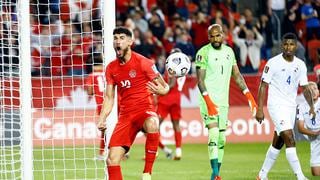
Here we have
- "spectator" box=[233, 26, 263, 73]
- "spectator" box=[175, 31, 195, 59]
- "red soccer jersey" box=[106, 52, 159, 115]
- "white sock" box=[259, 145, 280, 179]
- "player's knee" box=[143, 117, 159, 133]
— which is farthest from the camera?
"spectator" box=[233, 26, 263, 73]

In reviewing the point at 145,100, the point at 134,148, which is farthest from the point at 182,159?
the point at 145,100

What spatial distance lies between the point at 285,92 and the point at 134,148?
8.61 metres

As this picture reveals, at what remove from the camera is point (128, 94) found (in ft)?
39.4

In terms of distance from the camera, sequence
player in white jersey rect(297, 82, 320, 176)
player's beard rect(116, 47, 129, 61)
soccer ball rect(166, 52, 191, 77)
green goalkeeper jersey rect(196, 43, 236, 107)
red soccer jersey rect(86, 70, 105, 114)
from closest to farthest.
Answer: player's beard rect(116, 47, 129, 61)
soccer ball rect(166, 52, 191, 77)
green goalkeeper jersey rect(196, 43, 236, 107)
player in white jersey rect(297, 82, 320, 176)
red soccer jersey rect(86, 70, 105, 114)

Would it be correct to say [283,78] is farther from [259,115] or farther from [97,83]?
[97,83]

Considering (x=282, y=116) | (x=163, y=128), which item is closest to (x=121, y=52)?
(x=282, y=116)

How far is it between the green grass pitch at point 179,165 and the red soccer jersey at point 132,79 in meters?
3.23

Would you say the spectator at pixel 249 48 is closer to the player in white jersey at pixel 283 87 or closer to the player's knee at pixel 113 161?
the player in white jersey at pixel 283 87

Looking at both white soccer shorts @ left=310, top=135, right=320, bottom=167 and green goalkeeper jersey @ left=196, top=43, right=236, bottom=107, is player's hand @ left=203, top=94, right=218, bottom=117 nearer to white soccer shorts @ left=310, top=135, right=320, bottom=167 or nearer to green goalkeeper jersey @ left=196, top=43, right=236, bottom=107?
green goalkeeper jersey @ left=196, top=43, right=236, bottom=107

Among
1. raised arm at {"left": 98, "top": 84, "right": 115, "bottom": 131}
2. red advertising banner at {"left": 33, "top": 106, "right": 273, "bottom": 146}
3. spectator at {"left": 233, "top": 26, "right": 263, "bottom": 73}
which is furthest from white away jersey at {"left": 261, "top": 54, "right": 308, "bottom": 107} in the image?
spectator at {"left": 233, "top": 26, "right": 263, "bottom": 73}

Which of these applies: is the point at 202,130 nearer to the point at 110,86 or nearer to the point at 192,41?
the point at 192,41

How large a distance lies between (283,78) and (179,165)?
4.47 m

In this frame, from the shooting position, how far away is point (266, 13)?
91.3 feet

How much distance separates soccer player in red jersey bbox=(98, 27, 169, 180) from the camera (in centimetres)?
1168
